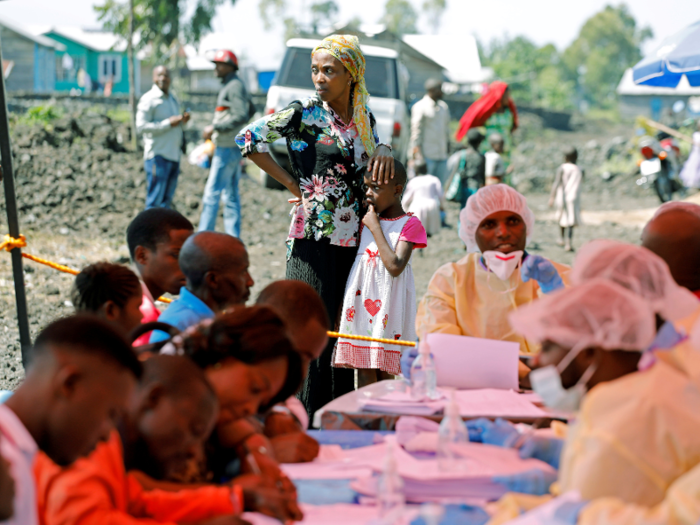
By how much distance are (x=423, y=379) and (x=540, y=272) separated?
770mm

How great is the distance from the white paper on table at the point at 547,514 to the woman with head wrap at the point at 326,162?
250cm

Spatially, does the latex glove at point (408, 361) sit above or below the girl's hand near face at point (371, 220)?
below

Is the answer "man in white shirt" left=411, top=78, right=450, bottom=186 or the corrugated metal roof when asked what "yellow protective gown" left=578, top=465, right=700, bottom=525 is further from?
the corrugated metal roof

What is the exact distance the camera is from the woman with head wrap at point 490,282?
11.3ft

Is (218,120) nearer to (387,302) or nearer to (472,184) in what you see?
(472,184)

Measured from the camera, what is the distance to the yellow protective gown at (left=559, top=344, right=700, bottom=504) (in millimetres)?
1658

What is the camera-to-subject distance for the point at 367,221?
422 centimetres

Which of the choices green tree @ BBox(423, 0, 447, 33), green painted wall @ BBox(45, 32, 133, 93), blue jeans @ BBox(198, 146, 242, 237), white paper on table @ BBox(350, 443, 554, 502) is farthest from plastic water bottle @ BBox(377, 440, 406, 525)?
green tree @ BBox(423, 0, 447, 33)

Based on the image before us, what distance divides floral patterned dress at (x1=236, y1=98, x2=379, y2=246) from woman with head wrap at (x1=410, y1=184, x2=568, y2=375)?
2.64 feet

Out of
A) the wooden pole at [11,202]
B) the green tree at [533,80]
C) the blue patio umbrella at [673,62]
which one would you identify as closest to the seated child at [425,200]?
the blue patio umbrella at [673,62]

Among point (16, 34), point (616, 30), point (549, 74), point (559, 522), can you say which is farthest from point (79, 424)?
point (616, 30)

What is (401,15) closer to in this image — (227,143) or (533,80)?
(533,80)

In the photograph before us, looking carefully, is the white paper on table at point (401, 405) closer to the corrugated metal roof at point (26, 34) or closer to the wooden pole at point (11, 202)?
the wooden pole at point (11, 202)

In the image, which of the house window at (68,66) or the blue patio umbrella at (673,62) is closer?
the blue patio umbrella at (673,62)
